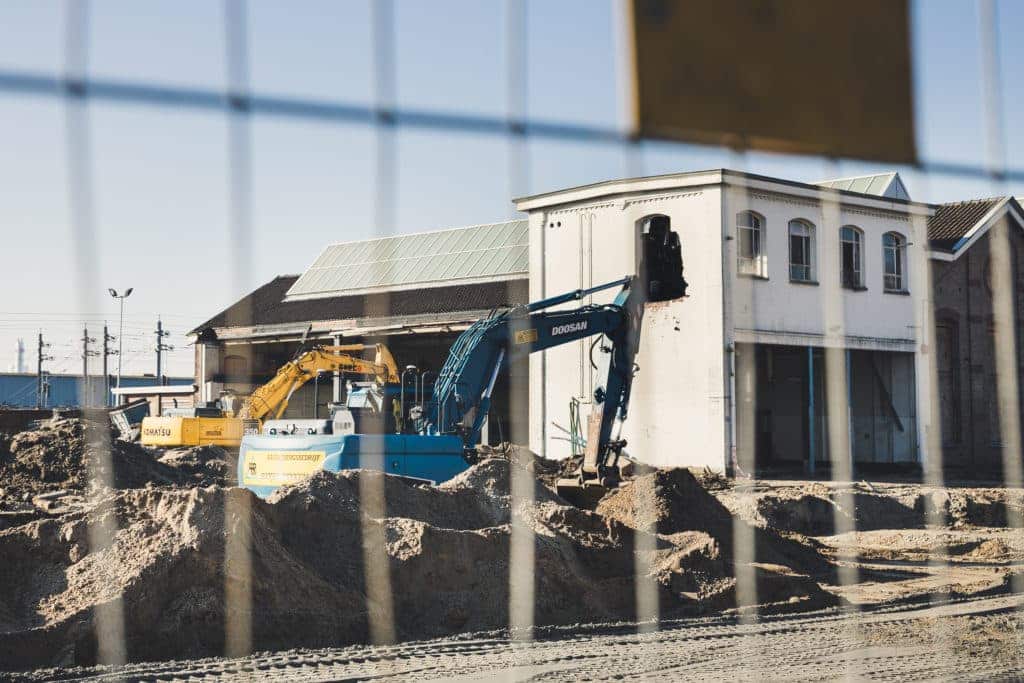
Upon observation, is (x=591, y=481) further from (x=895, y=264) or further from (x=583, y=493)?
(x=895, y=264)

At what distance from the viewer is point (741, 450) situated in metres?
27.9

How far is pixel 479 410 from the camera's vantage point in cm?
1772

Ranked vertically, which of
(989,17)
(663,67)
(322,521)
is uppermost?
(989,17)

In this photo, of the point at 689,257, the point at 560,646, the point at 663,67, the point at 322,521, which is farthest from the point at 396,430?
the point at 663,67

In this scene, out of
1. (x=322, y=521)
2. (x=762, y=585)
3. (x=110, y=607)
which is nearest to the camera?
(x=110, y=607)

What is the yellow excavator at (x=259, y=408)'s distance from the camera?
80.1 feet

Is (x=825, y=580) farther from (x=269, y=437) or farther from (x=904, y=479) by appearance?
(x=904, y=479)

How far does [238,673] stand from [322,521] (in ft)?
9.95


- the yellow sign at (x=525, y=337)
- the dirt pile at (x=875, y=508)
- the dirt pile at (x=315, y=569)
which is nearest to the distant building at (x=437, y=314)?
the yellow sign at (x=525, y=337)

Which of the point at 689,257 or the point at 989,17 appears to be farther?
the point at 689,257

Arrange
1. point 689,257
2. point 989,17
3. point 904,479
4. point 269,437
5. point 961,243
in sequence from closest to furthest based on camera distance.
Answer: point 989,17 < point 269,437 < point 689,257 < point 904,479 < point 961,243

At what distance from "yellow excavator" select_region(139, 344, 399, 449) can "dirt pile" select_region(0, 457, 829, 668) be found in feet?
30.1

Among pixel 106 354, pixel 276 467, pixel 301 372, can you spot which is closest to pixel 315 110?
pixel 106 354

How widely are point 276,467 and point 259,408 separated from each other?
9496 millimetres
